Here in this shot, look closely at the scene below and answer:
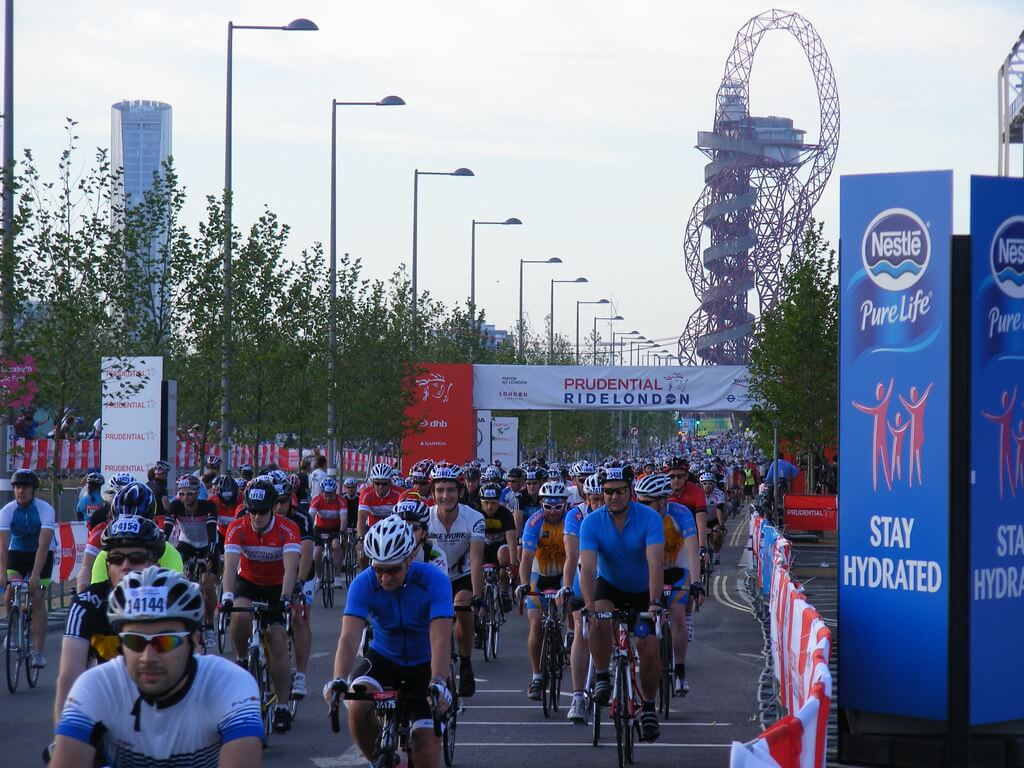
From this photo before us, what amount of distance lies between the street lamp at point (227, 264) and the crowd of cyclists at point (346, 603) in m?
7.29

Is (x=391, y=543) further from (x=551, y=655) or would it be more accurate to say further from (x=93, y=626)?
(x=551, y=655)

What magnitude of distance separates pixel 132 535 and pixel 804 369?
34.8 metres

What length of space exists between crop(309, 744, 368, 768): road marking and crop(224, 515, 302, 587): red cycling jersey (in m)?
1.53

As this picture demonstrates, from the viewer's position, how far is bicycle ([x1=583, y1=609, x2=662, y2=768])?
10.8 m

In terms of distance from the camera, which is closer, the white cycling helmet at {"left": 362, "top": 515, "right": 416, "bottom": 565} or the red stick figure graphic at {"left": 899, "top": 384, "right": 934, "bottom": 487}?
the white cycling helmet at {"left": 362, "top": 515, "right": 416, "bottom": 565}

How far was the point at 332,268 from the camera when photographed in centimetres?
3753

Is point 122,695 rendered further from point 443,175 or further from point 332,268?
point 443,175

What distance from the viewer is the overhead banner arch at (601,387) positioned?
4600 centimetres

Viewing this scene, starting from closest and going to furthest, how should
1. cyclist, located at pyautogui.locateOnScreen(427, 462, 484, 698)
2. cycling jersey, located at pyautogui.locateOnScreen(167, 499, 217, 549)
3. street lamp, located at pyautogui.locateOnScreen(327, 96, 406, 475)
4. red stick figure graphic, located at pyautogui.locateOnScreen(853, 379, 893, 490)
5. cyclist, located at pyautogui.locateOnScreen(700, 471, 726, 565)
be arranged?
1. red stick figure graphic, located at pyautogui.locateOnScreen(853, 379, 893, 490)
2. cyclist, located at pyautogui.locateOnScreen(427, 462, 484, 698)
3. cycling jersey, located at pyautogui.locateOnScreen(167, 499, 217, 549)
4. cyclist, located at pyautogui.locateOnScreen(700, 471, 726, 565)
5. street lamp, located at pyautogui.locateOnScreen(327, 96, 406, 475)

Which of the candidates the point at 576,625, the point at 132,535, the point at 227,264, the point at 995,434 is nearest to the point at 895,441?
the point at 995,434

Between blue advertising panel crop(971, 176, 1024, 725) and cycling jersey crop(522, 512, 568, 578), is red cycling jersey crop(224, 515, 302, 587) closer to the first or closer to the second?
cycling jersey crop(522, 512, 568, 578)

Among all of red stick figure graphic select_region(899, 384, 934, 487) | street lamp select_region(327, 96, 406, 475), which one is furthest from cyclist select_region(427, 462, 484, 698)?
street lamp select_region(327, 96, 406, 475)

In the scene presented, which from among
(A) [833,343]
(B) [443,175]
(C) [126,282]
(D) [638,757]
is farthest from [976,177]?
(B) [443,175]

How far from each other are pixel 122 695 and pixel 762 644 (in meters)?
14.0
